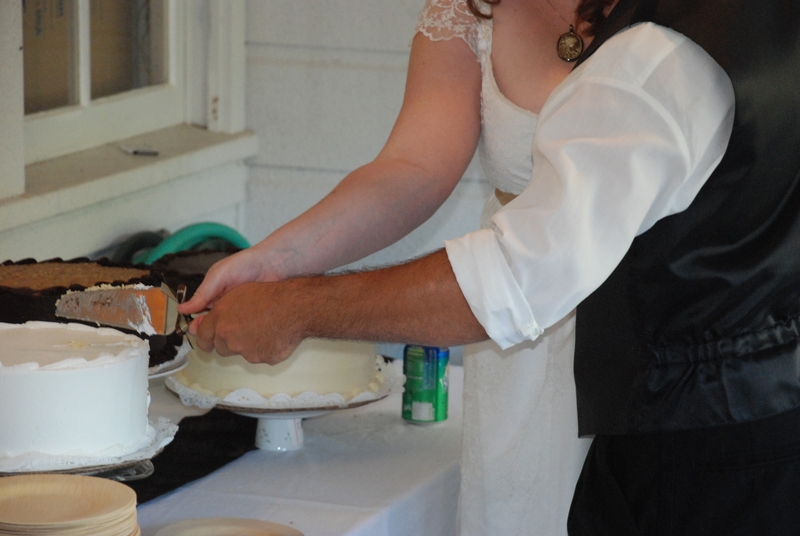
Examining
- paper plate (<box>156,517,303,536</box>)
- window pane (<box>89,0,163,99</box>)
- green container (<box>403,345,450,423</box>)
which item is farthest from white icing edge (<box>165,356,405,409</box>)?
window pane (<box>89,0,163,99</box>)

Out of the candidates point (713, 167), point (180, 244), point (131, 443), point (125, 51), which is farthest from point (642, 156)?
point (125, 51)

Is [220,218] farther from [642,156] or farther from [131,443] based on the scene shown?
[642,156]

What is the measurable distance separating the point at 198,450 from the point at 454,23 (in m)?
0.70

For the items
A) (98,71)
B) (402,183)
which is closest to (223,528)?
(402,183)

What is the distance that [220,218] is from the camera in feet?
8.80

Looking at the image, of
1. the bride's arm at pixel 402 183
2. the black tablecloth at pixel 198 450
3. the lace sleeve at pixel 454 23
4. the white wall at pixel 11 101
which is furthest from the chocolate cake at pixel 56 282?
the lace sleeve at pixel 454 23

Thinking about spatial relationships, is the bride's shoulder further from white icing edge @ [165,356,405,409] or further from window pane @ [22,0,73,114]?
window pane @ [22,0,73,114]

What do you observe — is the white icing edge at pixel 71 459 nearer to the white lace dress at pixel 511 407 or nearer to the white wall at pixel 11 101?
the white lace dress at pixel 511 407

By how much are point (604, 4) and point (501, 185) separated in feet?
0.85

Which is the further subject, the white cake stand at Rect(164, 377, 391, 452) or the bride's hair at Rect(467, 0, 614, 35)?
the white cake stand at Rect(164, 377, 391, 452)

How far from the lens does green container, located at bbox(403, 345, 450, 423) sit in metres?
1.59

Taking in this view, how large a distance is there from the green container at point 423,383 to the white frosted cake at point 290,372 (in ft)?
0.50

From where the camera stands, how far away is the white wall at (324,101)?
258 cm

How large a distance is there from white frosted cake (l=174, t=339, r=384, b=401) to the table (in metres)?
0.10
